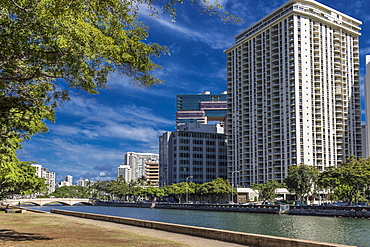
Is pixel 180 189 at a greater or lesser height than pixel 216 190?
lesser

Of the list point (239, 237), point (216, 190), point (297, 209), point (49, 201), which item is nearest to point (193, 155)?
point (216, 190)

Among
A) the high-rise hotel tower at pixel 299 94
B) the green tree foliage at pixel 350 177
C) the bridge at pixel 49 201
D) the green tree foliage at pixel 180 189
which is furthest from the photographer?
the bridge at pixel 49 201

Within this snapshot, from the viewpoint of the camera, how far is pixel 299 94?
13775cm

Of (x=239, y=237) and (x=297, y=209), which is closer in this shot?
(x=239, y=237)

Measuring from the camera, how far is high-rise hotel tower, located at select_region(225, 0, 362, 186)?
13712 centimetres

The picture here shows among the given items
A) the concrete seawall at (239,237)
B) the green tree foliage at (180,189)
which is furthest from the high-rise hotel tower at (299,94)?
the concrete seawall at (239,237)

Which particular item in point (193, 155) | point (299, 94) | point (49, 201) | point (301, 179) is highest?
point (299, 94)

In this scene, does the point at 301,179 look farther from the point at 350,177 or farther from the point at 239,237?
the point at 239,237

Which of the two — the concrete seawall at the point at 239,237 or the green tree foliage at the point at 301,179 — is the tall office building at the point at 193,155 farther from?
the concrete seawall at the point at 239,237

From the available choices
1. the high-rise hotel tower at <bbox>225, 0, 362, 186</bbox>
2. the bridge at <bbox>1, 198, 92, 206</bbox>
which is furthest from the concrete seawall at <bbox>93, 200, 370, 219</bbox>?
the bridge at <bbox>1, 198, 92, 206</bbox>

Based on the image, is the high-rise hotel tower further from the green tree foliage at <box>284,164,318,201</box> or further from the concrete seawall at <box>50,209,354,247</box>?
the concrete seawall at <box>50,209,354,247</box>

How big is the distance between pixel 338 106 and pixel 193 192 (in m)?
60.3

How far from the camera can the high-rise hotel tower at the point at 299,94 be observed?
137 metres

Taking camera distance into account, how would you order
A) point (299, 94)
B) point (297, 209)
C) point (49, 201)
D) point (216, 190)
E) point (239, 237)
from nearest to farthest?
1. point (239, 237)
2. point (297, 209)
3. point (216, 190)
4. point (299, 94)
5. point (49, 201)
